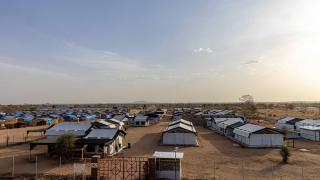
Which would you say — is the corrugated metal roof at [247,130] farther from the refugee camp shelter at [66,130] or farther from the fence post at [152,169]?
the refugee camp shelter at [66,130]

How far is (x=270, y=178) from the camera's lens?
16766 mm

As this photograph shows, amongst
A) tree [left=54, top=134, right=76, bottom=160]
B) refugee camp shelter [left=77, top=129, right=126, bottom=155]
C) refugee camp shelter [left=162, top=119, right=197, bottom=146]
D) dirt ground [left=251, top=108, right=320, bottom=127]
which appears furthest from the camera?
dirt ground [left=251, top=108, right=320, bottom=127]

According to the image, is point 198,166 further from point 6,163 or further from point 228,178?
point 6,163

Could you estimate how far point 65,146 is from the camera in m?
21.9

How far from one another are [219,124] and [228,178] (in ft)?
93.1

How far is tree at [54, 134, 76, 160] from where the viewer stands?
21922 millimetres

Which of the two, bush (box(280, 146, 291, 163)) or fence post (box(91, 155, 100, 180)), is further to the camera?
bush (box(280, 146, 291, 163))

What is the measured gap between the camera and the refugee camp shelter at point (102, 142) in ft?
76.6

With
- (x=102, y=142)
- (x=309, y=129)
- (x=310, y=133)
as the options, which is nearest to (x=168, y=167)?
(x=102, y=142)

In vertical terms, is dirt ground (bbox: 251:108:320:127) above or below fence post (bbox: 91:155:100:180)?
below

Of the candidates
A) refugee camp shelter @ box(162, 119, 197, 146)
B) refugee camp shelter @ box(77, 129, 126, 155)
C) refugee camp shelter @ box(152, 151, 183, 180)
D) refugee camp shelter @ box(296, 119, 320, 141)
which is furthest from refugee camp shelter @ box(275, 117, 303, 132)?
refugee camp shelter @ box(152, 151, 183, 180)

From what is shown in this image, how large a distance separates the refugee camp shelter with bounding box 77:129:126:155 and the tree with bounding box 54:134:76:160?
3.72ft

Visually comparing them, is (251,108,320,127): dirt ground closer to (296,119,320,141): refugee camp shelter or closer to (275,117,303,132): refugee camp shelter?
(275,117,303,132): refugee camp shelter

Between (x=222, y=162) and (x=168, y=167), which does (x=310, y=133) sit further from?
(x=168, y=167)
